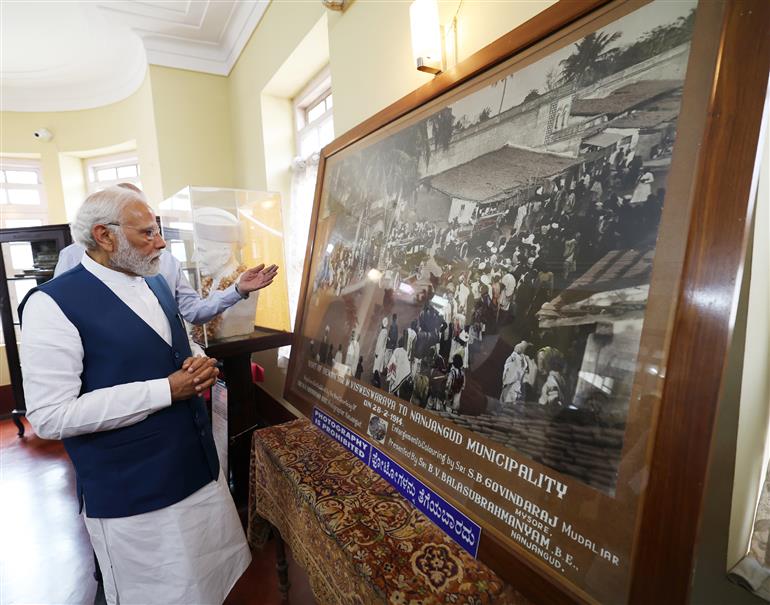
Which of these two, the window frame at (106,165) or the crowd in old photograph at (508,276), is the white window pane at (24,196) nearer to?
the window frame at (106,165)

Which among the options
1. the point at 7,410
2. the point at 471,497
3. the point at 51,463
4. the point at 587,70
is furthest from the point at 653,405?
the point at 7,410

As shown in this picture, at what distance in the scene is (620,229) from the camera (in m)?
0.73

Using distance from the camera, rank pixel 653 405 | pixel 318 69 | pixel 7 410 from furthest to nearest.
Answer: pixel 7 410, pixel 318 69, pixel 653 405

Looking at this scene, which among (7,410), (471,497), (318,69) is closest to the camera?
(471,497)

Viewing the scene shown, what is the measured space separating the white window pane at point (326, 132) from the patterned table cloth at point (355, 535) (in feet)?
6.96

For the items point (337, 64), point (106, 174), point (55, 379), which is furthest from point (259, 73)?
point (106, 174)

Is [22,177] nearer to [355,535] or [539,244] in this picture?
[355,535]

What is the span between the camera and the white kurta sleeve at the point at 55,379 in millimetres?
1058

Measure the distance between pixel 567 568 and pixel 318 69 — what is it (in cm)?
311

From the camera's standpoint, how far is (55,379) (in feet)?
3.50

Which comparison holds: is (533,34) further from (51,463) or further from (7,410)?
(7,410)

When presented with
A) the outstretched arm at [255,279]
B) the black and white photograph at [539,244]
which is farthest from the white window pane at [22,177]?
the black and white photograph at [539,244]

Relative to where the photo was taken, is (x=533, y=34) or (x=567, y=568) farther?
(x=533, y=34)

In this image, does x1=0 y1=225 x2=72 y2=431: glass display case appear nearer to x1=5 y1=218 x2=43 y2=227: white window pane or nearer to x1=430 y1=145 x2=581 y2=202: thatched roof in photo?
x1=5 y1=218 x2=43 y2=227: white window pane
